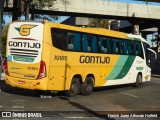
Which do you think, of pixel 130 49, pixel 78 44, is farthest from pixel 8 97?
pixel 130 49

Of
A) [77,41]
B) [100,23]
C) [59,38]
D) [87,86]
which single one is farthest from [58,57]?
[100,23]

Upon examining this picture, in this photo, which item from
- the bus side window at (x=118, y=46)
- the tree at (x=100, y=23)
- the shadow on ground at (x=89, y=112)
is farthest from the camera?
the tree at (x=100, y=23)

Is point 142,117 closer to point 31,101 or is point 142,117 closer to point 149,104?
point 149,104

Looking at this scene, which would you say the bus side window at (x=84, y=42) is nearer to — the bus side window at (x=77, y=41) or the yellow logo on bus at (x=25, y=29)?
the bus side window at (x=77, y=41)

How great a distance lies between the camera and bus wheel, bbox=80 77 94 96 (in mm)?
18781

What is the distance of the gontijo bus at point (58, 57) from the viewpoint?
1653cm

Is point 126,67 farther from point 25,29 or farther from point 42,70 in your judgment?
point 25,29

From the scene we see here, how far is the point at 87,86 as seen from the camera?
19.0m

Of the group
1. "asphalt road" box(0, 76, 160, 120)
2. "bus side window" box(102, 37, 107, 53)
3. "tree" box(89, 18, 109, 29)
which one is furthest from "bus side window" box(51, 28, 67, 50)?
"tree" box(89, 18, 109, 29)

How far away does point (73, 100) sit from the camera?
16.8 meters

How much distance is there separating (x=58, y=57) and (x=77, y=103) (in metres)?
2.25

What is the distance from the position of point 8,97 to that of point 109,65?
239 inches

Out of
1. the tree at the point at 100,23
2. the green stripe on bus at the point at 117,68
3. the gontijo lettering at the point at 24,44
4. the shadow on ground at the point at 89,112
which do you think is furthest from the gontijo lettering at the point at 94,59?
the tree at the point at 100,23

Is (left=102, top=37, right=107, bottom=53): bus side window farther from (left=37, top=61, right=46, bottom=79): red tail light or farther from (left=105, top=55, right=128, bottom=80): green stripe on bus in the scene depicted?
(left=37, top=61, right=46, bottom=79): red tail light
